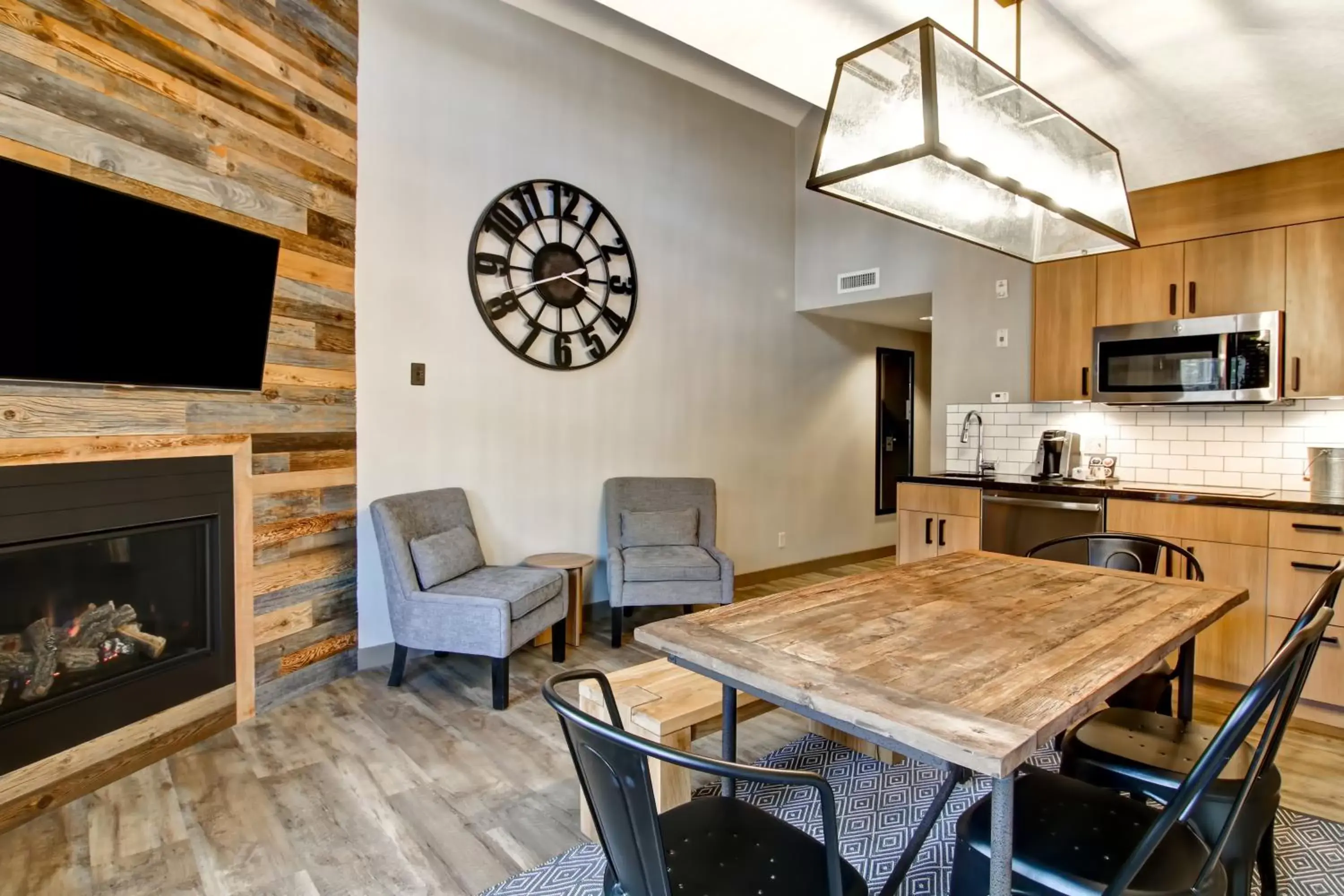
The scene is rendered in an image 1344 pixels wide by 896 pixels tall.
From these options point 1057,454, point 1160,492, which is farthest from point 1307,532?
point 1057,454

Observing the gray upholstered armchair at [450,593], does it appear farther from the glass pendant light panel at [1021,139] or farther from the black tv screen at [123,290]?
the glass pendant light panel at [1021,139]

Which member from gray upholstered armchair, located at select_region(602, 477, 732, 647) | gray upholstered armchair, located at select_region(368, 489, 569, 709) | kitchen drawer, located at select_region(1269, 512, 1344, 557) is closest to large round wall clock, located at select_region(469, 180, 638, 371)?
gray upholstered armchair, located at select_region(602, 477, 732, 647)

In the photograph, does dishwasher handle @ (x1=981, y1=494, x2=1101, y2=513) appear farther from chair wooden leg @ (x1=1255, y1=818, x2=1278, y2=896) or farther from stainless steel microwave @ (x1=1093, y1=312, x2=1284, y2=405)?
chair wooden leg @ (x1=1255, y1=818, x2=1278, y2=896)

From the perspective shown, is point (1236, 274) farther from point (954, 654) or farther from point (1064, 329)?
point (954, 654)

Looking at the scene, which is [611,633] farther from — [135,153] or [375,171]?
[135,153]

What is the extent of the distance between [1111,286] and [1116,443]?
35.5 inches

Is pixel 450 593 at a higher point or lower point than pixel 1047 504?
lower

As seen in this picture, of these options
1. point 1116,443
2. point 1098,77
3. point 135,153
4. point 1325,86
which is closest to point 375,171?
point 135,153

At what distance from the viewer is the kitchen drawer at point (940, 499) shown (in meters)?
4.12

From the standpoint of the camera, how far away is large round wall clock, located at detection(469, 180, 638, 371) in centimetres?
405

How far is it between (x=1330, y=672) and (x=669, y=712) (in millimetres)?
2905

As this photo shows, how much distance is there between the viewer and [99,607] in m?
2.54

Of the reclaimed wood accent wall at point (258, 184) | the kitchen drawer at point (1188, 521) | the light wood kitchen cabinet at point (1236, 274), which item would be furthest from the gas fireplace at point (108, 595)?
the light wood kitchen cabinet at point (1236, 274)

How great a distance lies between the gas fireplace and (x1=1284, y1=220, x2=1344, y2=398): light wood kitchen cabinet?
4.76 m
